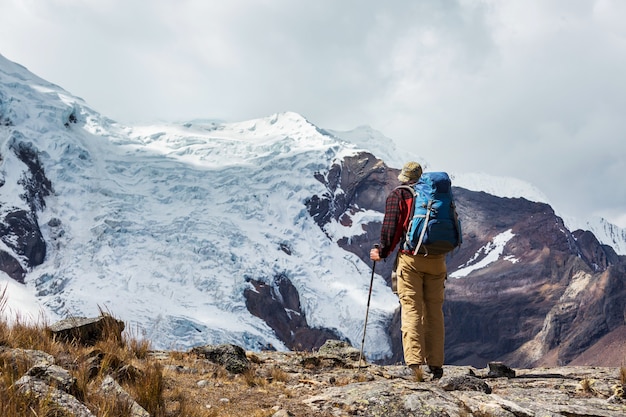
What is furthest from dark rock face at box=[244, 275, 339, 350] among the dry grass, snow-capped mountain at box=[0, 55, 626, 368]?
the dry grass

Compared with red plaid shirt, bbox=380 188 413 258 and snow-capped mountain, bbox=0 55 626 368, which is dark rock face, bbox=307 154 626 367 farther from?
red plaid shirt, bbox=380 188 413 258

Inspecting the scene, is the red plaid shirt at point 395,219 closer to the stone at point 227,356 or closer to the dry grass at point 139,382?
the dry grass at point 139,382

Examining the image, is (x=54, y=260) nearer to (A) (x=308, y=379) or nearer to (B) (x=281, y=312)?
(B) (x=281, y=312)

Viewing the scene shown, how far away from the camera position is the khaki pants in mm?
6176

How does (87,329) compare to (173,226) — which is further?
(173,226)

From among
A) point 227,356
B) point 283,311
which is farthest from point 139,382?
point 283,311

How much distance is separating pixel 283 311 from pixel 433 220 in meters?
117

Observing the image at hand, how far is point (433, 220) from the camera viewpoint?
6.01m

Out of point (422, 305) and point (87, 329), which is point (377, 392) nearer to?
point (422, 305)

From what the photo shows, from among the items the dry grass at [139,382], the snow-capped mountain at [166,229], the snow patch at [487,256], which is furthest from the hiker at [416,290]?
the snow patch at [487,256]

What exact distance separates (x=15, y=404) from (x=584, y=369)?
8511 mm

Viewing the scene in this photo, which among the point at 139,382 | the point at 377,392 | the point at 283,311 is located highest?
the point at 283,311

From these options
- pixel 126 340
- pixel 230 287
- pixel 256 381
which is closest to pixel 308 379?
pixel 256 381

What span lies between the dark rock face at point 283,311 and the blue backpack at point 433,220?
9629 cm
